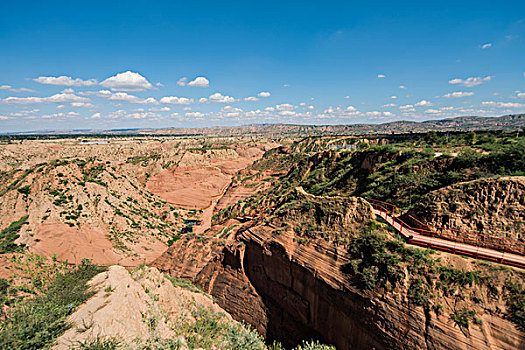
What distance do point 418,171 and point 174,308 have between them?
22.3 metres

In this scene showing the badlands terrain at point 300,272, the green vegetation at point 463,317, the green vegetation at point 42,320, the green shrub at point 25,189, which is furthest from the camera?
the green shrub at point 25,189

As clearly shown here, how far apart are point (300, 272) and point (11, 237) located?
2892cm

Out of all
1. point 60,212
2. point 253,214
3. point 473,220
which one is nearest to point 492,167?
point 473,220

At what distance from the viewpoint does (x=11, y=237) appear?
22953 mm

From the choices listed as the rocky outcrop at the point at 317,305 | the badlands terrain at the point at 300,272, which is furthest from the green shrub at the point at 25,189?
the rocky outcrop at the point at 317,305

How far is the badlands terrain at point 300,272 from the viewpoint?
9.66 m

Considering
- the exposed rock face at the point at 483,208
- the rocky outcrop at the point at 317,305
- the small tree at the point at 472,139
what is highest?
the small tree at the point at 472,139

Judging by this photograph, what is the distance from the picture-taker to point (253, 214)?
116 ft

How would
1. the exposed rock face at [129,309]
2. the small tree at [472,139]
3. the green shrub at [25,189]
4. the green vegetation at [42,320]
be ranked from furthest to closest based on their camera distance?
1. the green shrub at [25,189]
2. the small tree at [472,139]
3. the exposed rock face at [129,309]
4. the green vegetation at [42,320]

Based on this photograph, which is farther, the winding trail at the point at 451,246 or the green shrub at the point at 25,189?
the green shrub at the point at 25,189

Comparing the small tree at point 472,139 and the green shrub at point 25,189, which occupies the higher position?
the small tree at point 472,139

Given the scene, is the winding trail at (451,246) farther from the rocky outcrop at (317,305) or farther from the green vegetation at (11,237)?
the green vegetation at (11,237)

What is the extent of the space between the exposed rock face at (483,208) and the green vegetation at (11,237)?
34.9 meters

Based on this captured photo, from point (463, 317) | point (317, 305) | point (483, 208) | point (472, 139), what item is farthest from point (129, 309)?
point (472, 139)
